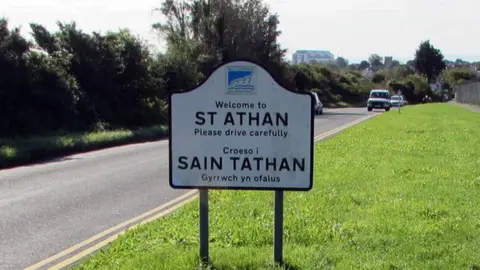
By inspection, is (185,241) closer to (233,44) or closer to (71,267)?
(71,267)

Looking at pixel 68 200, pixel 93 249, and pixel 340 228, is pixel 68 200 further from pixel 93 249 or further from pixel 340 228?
pixel 340 228

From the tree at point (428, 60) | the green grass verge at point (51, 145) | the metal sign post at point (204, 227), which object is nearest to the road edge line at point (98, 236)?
the metal sign post at point (204, 227)

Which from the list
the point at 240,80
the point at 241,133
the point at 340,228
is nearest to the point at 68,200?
the point at 340,228

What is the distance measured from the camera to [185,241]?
7.45 m

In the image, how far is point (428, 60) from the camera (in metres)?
129

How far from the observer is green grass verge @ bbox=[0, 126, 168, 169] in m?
19.7

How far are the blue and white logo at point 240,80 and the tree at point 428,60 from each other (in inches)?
4996

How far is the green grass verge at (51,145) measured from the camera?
777 inches

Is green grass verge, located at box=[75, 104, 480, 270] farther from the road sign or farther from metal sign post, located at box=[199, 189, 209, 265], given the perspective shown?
the road sign

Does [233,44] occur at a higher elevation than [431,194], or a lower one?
higher

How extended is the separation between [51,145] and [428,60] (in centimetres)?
11485

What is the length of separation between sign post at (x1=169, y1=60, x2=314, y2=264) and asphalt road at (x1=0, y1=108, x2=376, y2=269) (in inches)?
Answer: 91.2

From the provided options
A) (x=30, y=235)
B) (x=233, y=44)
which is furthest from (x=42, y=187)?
(x=233, y=44)

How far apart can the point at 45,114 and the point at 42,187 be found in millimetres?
15107
